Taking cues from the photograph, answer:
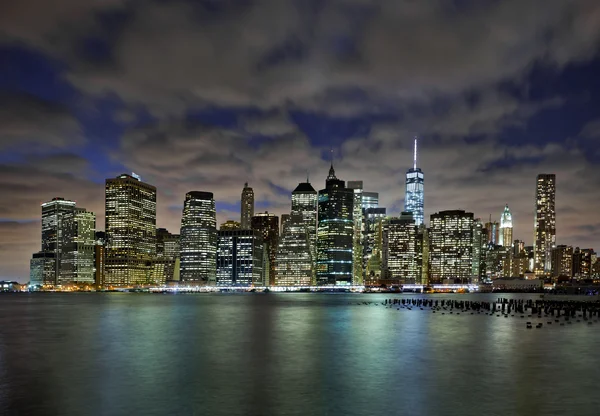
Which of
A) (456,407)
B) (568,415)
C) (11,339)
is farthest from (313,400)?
(11,339)

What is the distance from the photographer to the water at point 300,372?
3338cm

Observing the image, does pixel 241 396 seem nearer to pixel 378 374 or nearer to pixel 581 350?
pixel 378 374

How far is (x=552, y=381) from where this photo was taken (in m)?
41.4

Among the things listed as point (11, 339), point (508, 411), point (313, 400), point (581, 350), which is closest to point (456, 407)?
point (508, 411)

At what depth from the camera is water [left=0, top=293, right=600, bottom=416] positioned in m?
33.4

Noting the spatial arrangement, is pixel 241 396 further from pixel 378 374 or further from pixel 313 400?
pixel 378 374

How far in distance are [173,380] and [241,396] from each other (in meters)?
7.50

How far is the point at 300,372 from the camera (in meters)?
45.0

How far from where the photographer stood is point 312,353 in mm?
56531

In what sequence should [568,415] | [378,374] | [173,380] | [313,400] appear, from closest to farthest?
[568,415]
[313,400]
[173,380]
[378,374]

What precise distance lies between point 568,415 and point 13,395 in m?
32.5

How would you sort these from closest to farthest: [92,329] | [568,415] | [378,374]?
[568,415], [378,374], [92,329]

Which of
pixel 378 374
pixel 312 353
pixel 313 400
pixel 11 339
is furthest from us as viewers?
pixel 11 339

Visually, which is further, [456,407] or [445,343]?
[445,343]
